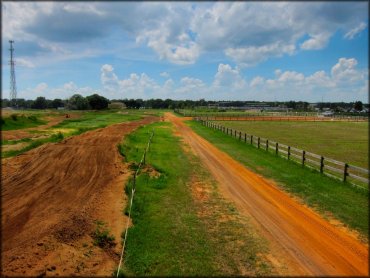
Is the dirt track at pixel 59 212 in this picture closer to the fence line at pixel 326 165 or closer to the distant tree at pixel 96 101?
the fence line at pixel 326 165

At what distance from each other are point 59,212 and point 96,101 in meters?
154

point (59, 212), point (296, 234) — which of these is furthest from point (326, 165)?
point (59, 212)

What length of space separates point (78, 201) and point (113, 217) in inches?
96.7

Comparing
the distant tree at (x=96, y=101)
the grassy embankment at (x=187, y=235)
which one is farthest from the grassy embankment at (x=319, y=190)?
the distant tree at (x=96, y=101)

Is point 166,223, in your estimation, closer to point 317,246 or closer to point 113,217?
point 113,217

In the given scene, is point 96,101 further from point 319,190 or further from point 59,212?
point 59,212

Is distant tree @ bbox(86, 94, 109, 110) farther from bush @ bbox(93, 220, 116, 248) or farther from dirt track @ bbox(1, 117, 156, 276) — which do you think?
bush @ bbox(93, 220, 116, 248)

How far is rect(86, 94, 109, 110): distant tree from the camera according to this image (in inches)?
6368

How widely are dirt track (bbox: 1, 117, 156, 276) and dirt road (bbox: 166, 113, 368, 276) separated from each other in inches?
190

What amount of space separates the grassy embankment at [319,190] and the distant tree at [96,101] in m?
143

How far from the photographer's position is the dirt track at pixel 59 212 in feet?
30.5

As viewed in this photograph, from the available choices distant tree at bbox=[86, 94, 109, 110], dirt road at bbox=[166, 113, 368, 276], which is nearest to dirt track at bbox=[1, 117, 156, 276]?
dirt road at bbox=[166, 113, 368, 276]

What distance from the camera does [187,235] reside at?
11.3 meters

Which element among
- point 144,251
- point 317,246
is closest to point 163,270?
point 144,251
